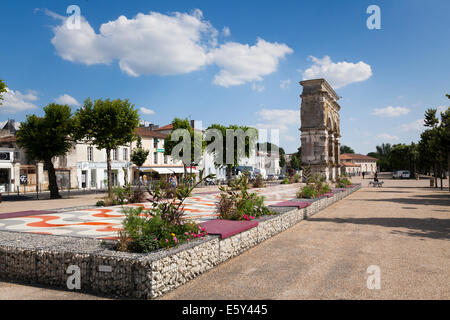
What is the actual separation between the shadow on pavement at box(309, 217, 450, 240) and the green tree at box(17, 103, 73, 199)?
18081 mm

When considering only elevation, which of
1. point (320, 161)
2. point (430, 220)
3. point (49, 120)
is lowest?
point (430, 220)

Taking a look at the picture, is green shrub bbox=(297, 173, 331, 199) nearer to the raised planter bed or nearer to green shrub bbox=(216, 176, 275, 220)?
green shrub bbox=(216, 176, 275, 220)

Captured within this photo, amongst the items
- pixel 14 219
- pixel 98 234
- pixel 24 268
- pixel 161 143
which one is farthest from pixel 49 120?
pixel 161 143

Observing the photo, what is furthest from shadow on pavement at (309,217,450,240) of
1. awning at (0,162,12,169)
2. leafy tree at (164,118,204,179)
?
awning at (0,162,12,169)

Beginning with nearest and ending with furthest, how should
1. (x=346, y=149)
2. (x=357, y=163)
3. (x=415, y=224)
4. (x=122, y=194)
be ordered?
(x=415, y=224) < (x=122, y=194) < (x=357, y=163) < (x=346, y=149)

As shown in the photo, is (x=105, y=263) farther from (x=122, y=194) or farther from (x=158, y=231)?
(x=122, y=194)

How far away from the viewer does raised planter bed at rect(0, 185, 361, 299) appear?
4.62 metres

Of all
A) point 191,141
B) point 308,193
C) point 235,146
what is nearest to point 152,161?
point 191,141

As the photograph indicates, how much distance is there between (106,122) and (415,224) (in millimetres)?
19161

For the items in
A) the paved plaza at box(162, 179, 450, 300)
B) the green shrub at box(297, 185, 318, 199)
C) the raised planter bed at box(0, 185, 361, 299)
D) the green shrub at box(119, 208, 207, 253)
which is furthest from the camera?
the green shrub at box(297, 185, 318, 199)

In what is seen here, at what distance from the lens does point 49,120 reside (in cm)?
2231

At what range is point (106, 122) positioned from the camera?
887 inches
